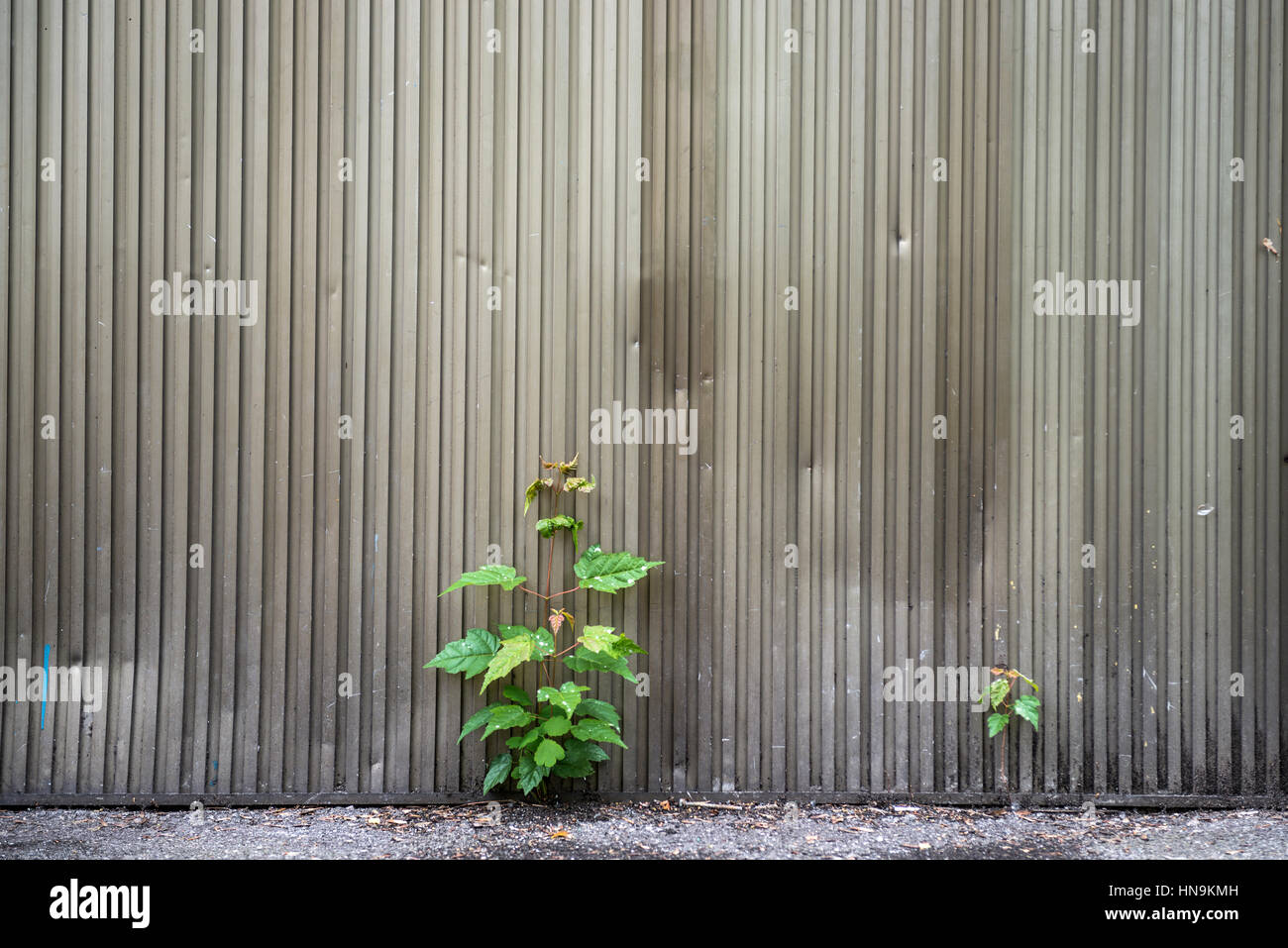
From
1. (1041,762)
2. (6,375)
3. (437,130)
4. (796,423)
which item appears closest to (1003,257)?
(796,423)

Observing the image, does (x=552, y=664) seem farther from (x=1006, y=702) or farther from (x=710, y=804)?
(x=1006, y=702)

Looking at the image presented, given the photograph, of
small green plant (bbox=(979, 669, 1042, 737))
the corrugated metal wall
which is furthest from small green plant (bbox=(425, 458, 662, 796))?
small green plant (bbox=(979, 669, 1042, 737))

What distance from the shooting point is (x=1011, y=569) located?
4074 mm

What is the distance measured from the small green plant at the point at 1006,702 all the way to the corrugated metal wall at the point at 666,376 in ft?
0.31

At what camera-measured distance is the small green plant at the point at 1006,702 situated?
13.0 feet

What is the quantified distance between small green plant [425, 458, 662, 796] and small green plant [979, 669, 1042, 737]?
176 centimetres

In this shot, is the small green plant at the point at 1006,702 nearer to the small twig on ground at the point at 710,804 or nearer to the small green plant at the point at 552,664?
the small twig on ground at the point at 710,804

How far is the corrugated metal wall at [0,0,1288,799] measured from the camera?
3994 millimetres

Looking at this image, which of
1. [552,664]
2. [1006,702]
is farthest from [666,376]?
[1006,702]

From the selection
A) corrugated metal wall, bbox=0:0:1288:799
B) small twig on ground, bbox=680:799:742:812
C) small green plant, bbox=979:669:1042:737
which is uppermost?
corrugated metal wall, bbox=0:0:1288:799

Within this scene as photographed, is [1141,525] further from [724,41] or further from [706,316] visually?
[724,41]

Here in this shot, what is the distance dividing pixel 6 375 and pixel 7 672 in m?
1.43

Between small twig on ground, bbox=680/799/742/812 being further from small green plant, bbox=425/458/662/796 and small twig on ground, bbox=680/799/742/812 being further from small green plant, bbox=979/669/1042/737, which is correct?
small green plant, bbox=979/669/1042/737

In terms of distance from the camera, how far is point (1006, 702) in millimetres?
4043
